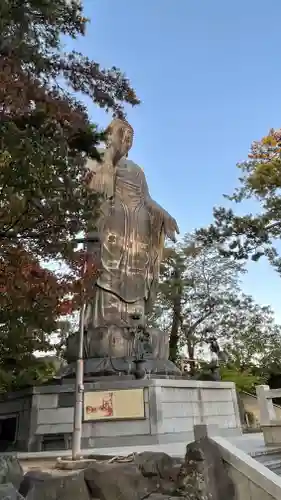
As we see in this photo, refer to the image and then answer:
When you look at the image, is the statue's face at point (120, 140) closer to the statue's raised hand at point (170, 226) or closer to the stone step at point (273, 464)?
the statue's raised hand at point (170, 226)

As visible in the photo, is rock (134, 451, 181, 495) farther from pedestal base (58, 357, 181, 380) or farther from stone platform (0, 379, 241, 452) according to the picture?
pedestal base (58, 357, 181, 380)

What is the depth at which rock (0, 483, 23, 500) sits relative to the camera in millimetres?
3945

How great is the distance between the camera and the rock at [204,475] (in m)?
4.80

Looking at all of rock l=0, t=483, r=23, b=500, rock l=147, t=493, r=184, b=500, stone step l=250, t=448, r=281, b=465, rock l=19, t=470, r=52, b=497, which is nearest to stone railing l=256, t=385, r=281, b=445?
stone step l=250, t=448, r=281, b=465

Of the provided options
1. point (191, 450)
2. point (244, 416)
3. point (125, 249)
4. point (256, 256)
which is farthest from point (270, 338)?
point (191, 450)

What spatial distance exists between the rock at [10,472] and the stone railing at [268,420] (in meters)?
4.55

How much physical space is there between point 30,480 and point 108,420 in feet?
12.8

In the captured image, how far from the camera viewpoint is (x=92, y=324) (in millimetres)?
11008

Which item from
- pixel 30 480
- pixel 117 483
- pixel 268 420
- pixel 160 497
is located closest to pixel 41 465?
pixel 30 480

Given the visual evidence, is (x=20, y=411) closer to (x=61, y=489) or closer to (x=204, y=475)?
(x=61, y=489)

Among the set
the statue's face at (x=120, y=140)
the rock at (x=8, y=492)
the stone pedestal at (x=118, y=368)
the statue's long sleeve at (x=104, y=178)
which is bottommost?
the rock at (x=8, y=492)

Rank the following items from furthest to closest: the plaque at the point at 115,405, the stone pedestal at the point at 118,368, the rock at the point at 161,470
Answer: the stone pedestal at the point at 118,368 < the plaque at the point at 115,405 < the rock at the point at 161,470

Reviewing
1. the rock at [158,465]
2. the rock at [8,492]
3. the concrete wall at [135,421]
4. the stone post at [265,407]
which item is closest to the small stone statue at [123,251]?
the concrete wall at [135,421]

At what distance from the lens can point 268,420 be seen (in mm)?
8102
